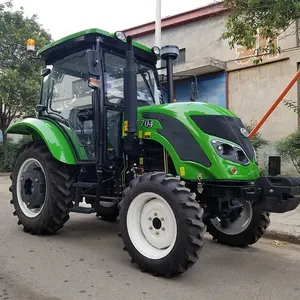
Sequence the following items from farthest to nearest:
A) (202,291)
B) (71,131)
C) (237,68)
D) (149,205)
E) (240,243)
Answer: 1. (237,68)
2. (71,131)
3. (240,243)
4. (149,205)
5. (202,291)

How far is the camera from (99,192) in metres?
4.89

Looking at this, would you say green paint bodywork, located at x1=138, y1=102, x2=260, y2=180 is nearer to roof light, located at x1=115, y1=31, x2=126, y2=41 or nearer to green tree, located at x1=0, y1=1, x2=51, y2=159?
roof light, located at x1=115, y1=31, x2=126, y2=41

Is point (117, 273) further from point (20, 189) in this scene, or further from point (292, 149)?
point (292, 149)

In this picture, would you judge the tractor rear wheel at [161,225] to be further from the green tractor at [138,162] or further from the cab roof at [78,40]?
the cab roof at [78,40]

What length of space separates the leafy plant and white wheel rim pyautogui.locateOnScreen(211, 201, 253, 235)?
249 inches

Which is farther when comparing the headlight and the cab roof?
the cab roof

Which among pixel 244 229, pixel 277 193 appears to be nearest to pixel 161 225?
pixel 277 193

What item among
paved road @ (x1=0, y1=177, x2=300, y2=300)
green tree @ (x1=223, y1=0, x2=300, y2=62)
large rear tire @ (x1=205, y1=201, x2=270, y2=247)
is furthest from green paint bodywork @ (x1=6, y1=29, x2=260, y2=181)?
green tree @ (x1=223, y1=0, x2=300, y2=62)

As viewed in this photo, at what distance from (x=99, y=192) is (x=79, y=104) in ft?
4.39

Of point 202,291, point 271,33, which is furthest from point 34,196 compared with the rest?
point 271,33

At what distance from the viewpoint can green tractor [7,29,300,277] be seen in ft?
12.5

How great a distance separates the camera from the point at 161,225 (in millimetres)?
3959

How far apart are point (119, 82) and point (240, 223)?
2547 millimetres

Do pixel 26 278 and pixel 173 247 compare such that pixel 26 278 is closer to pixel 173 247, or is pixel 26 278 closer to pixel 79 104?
pixel 173 247
